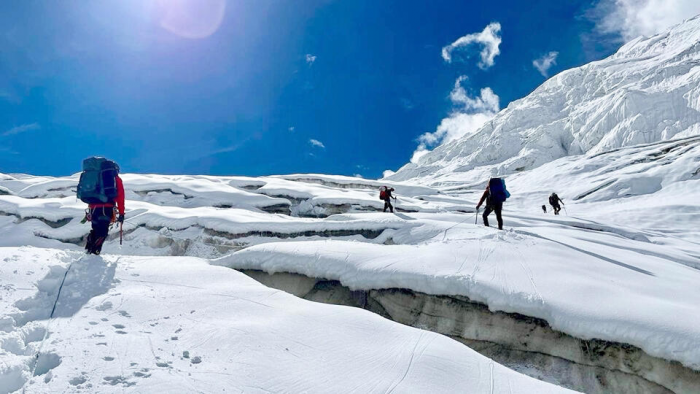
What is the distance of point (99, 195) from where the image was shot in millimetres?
8359

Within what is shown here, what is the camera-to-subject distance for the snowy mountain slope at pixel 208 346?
3.24 m

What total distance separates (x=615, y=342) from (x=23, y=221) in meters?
26.4

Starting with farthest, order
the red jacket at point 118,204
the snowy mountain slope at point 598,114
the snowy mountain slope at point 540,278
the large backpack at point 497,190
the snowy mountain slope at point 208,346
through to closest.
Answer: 1. the snowy mountain slope at point 598,114
2. the large backpack at point 497,190
3. the red jacket at point 118,204
4. the snowy mountain slope at point 540,278
5. the snowy mountain slope at point 208,346

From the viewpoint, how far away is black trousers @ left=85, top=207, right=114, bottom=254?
8.34 metres

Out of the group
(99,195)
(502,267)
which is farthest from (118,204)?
(502,267)

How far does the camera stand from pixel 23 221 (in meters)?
20.3

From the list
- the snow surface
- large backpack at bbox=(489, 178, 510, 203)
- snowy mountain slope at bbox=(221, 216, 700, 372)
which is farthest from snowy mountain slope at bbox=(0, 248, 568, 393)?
large backpack at bbox=(489, 178, 510, 203)

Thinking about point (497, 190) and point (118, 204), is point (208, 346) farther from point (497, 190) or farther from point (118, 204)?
point (497, 190)

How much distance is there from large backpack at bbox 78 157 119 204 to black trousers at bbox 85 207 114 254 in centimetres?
24

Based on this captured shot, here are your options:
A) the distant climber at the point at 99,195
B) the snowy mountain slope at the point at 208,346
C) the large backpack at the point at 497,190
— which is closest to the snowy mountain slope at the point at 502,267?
the snowy mountain slope at the point at 208,346

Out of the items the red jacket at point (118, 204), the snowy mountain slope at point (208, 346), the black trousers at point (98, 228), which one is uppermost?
the red jacket at point (118, 204)

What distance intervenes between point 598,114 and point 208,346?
144m

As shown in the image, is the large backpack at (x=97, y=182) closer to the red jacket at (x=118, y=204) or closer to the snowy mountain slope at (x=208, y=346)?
the red jacket at (x=118, y=204)

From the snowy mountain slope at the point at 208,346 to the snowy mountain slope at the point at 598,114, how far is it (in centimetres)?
9458
